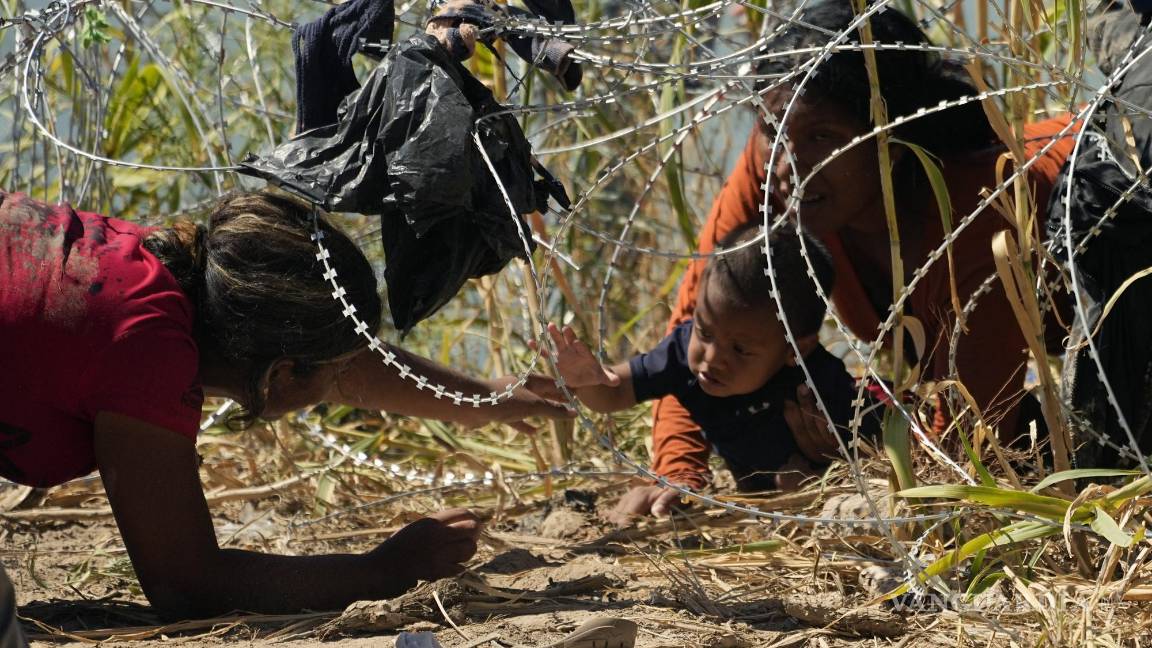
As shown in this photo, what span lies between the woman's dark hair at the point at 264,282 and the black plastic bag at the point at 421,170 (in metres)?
0.10

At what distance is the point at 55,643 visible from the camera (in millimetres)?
2217

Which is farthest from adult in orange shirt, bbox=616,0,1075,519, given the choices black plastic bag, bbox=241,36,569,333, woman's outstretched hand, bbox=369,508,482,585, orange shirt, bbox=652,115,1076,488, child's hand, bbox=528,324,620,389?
black plastic bag, bbox=241,36,569,333

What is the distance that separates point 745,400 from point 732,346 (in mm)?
202

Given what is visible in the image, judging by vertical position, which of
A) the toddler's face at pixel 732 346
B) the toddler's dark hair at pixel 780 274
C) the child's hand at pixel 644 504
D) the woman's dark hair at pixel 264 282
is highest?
the woman's dark hair at pixel 264 282

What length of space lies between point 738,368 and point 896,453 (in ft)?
2.65

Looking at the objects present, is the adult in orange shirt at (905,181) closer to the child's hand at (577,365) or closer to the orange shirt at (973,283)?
the orange shirt at (973,283)

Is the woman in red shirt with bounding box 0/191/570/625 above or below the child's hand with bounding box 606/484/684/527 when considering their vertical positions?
above

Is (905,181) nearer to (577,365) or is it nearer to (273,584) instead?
(577,365)

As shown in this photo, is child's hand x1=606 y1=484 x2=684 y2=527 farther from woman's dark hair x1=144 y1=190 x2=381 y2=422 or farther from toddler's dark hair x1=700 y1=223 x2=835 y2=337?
woman's dark hair x1=144 y1=190 x2=381 y2=422

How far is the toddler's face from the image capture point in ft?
9.74

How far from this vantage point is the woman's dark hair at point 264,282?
2188 millimetres

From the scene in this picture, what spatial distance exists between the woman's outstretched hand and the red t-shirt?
0.43m

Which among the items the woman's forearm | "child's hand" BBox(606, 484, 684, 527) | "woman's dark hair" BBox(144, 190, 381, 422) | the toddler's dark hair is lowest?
"child's hand" BBox(606, 484, 684, 527)

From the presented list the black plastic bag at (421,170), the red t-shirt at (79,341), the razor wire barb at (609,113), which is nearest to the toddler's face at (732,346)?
the razor wire barb at (609,113)
